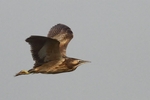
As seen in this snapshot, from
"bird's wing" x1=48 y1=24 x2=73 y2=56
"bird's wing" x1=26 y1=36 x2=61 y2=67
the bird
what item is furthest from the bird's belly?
"bird's wing" x1=48 y1=24 x2=73 y2=56

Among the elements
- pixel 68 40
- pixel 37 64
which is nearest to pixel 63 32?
pixel 68 40

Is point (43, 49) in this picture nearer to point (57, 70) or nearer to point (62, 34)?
point (57, 70)

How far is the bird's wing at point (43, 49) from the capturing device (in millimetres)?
10238

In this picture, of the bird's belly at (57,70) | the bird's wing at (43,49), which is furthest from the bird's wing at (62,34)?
the bird's belly at (57,70)

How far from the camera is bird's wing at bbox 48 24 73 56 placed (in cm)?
1245

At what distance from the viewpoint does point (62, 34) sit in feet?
43.1

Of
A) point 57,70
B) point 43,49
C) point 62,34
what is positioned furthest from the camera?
point 62,34

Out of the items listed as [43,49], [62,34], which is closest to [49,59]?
[43,49]

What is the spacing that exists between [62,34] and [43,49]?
99.7 inches

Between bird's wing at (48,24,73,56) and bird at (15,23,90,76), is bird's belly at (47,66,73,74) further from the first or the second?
bird's wing at (48,24,73,56)

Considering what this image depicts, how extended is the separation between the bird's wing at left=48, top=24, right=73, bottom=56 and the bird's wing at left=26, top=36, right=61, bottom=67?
1.21m

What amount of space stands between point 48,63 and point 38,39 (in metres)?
0.78

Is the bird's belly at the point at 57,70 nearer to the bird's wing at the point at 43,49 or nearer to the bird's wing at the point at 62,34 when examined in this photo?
the bird's wing at the point at 43,49

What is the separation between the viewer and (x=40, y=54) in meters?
10.9
